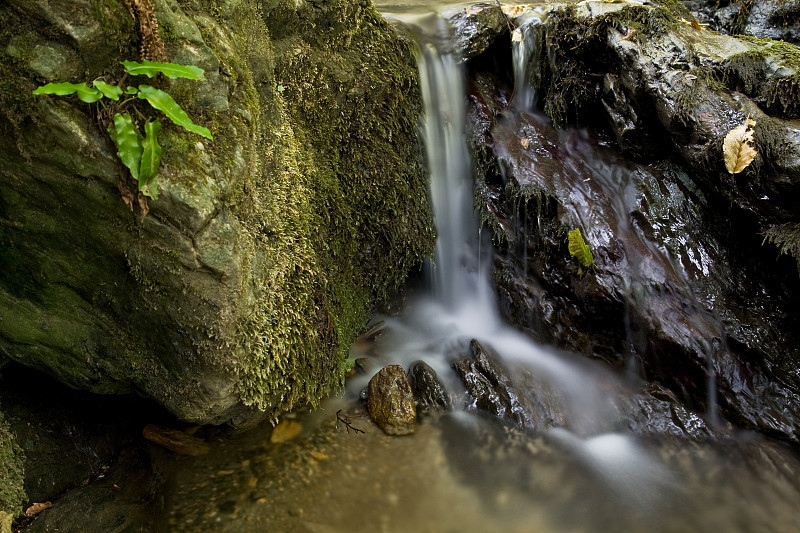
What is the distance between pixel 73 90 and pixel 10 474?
2213 millimetres

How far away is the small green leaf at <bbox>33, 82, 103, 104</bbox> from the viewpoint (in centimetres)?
210

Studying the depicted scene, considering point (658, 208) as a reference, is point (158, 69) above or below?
above

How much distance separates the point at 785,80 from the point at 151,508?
18.0 feet

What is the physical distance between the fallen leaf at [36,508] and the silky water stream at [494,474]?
62 cm

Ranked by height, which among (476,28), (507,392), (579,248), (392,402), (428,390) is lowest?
(507,392)

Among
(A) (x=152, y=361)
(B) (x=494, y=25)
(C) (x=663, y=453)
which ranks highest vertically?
(B) (x=494, y=25)

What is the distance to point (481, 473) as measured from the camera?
11.8 feet

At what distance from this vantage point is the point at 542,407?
4137 mm

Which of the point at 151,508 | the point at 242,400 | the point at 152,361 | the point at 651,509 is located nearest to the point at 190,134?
the point at 152,361

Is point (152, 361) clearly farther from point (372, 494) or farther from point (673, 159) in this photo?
point (673, 159)

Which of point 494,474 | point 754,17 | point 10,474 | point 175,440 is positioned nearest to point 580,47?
point 754,17

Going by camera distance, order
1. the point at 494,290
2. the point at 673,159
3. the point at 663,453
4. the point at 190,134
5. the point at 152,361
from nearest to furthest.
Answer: the point at 190,134, the point at 152,361, the point at 663,453, the point at 673,159, the point at 494,290

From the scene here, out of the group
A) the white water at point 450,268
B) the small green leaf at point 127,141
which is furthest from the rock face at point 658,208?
the small green leaf at point 127,141

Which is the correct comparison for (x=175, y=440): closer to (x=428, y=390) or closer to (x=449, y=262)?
(x=428, y=390)
